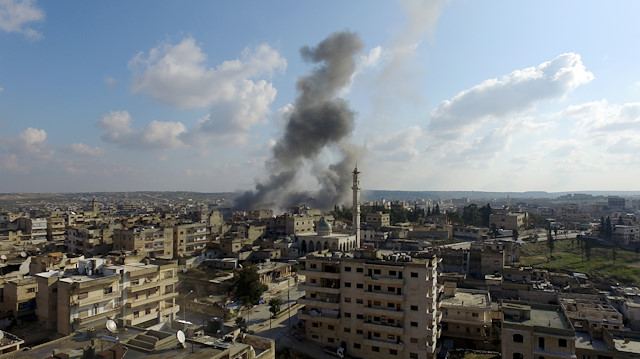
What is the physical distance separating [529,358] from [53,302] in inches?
1084

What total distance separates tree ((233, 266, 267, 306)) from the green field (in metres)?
36.6

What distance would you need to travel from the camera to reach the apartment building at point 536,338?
22.6 metres

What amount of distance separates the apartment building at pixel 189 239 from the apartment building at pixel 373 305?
28260 millimetres

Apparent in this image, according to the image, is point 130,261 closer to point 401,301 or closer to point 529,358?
point 401,301

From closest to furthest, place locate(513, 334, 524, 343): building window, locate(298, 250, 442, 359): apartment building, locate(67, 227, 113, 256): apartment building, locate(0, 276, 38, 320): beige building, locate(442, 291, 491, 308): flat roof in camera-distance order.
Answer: locate(513, 334, 524, 343): building window, locate(0, 276, 38, 320): beige building, locate(298, 250, 442, 359): apartment building, locate(442, 291, 491, 308): flat roof, locate(67, 227, 113, 256): apartment building

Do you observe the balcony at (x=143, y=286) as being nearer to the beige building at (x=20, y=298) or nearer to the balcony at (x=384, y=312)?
the beige building at (x=20, y=298)

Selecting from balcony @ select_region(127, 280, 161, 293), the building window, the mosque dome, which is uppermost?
the mosque dome

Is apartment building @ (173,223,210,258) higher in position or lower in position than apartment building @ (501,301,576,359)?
higher

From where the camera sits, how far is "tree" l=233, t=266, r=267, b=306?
36.0 m

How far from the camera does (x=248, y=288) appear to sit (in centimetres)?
3653

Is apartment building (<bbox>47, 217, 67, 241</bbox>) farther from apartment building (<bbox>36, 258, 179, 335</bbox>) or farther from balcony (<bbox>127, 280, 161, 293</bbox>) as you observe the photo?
balcony (<bbox>127, 280, 161, 293</bbox>)

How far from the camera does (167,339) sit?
14742 millimetres

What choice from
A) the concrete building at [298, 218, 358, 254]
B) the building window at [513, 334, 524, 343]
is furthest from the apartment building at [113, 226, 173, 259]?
the building window at [513, 334, 524, 343]

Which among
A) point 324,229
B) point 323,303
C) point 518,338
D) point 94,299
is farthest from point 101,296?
point 324,229
